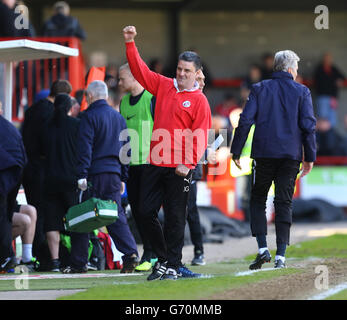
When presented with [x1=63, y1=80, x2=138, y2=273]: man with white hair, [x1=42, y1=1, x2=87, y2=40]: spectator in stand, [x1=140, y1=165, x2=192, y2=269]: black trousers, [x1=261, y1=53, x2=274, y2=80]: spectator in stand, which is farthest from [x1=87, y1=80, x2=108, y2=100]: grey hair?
[x1=261, y1=53, x2=274, y2=80]: spectator in stand

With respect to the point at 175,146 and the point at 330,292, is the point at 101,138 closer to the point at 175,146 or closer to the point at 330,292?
the point at 175,146

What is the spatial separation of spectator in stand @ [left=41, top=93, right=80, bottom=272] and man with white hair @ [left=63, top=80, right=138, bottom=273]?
2.04 ft

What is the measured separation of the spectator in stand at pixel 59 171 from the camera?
1028 centimetres

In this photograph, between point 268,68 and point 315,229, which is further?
point 268,68

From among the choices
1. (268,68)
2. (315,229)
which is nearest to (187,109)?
(315,229)

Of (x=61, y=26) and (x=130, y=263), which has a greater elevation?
(x=61, y=26)

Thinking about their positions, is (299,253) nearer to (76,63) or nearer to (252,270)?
(252,270)

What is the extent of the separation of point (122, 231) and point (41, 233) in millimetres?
1709

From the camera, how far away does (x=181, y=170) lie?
321 inches

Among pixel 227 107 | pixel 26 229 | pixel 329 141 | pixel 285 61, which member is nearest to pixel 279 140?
pixel 285 61

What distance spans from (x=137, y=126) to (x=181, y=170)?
191cm

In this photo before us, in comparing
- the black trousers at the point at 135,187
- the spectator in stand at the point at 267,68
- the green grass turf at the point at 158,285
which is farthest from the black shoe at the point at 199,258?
the spectator in stand at the point at 267,68

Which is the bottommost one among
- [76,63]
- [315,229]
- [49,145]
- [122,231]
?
[315,229]

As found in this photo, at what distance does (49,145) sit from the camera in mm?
10414
